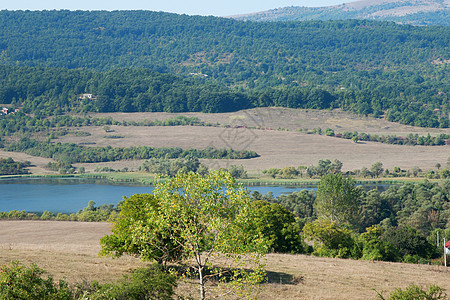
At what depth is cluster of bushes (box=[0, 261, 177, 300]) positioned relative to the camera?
62.3 ft

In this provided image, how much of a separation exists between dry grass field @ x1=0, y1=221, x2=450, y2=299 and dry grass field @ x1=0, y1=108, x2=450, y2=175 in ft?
245

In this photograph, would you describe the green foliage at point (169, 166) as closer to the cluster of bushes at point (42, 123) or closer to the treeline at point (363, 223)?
the treeline at point (363, 223)

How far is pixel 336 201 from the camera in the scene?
63219 mm

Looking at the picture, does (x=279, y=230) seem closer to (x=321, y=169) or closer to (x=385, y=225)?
(x=385, y=225)

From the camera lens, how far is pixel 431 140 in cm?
14112

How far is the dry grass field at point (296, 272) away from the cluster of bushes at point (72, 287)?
7.57ft

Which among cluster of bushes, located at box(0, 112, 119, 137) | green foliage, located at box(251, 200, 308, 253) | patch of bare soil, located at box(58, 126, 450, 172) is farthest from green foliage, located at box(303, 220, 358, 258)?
cluster of bushes, located at box(0, 112, 119, 137)

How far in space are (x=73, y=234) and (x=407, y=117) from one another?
133 m

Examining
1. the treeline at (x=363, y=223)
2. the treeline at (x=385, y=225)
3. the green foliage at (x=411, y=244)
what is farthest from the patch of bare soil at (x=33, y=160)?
the green foliage at (x=411, y=244)

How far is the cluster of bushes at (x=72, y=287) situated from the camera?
19000 mm

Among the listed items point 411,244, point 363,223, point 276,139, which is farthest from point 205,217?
point 276,139

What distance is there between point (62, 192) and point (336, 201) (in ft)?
173

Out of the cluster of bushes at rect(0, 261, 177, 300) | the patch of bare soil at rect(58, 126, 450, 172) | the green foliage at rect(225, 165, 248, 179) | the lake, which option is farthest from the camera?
the patch of bare soil at rect(58, 126, 450, 172)

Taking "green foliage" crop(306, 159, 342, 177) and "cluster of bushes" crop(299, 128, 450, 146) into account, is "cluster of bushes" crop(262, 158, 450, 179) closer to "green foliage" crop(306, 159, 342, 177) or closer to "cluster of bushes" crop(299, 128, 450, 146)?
"green foliage" crop(306, 159, 342, 177)
